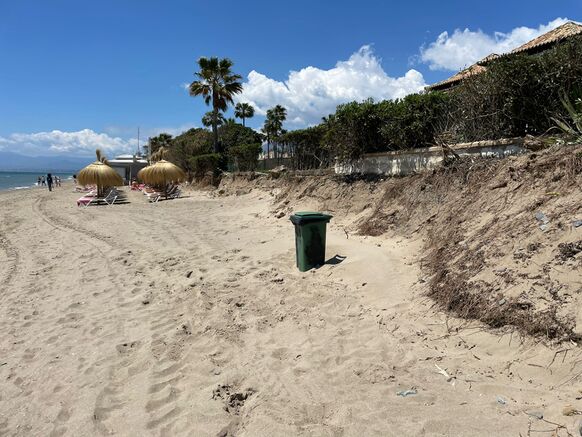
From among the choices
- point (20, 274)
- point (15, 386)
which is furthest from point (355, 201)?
point (15, 386)

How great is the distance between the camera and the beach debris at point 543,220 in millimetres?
4698

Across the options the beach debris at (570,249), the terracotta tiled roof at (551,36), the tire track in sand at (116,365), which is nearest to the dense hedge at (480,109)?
the beach debris at (570,249)

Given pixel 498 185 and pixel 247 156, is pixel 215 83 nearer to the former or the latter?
pixel 247 156

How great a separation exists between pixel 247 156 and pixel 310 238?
60.1 feet

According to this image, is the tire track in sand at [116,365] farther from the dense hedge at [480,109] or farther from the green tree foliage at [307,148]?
the green tree foliage at [307,148]

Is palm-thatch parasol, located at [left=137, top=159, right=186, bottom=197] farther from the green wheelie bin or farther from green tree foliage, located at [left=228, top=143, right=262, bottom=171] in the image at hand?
the green wheelie bin

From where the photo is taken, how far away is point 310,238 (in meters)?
7.06

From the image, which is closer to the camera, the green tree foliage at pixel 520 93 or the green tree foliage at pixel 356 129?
the green tree foliage at pixel 520 93

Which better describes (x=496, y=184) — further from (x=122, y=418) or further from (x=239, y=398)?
(x=122, y=418)

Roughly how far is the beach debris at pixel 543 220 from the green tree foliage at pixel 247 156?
20.4m

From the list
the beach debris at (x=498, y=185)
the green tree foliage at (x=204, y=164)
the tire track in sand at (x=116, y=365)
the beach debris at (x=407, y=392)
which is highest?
the green tree foliage at (x=204, y=164)

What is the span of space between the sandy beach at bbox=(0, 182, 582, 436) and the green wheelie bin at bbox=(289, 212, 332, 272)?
24 cm

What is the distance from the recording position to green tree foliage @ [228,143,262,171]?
80.5 feet

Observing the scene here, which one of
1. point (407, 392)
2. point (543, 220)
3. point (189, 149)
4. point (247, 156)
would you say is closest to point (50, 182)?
point (189, 149)
